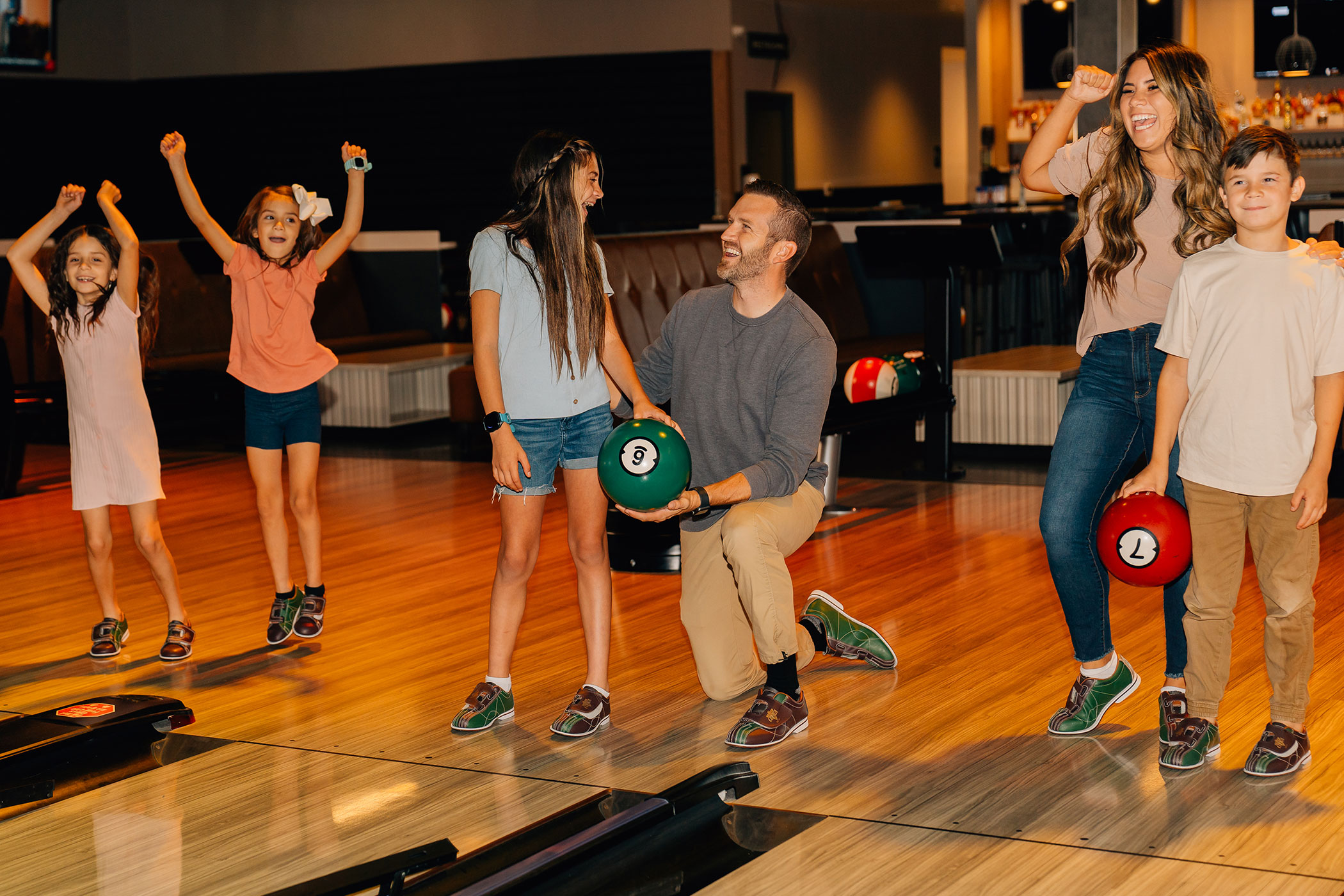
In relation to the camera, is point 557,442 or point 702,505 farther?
point 557,442

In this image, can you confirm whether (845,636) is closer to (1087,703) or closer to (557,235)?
(1087,703)

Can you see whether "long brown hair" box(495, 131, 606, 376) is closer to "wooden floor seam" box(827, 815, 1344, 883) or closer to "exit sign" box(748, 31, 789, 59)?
"wooden floor seam" box(827, 815, 1344, 883)

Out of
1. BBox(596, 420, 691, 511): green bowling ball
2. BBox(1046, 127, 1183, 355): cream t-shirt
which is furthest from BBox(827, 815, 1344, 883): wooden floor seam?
BBox(1046, 127, 1183, 355): cream t-shirt

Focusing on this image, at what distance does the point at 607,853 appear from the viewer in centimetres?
269

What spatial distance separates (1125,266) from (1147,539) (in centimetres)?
59

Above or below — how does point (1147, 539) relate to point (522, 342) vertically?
below

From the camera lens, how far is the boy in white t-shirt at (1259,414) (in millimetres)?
2875

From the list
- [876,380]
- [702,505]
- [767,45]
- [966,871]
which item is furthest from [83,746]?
[767,45]

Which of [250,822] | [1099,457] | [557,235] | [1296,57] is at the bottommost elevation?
[250,822]

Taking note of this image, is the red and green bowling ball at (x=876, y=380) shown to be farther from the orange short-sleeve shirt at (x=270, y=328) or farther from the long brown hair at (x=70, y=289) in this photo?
the long brown hair at (x=70, y=289)

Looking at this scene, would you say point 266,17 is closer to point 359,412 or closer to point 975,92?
point 975,92

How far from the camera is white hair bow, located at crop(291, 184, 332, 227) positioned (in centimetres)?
439

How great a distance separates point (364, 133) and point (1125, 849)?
15.3 metres

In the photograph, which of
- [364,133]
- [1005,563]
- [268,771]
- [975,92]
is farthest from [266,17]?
[268,771]
